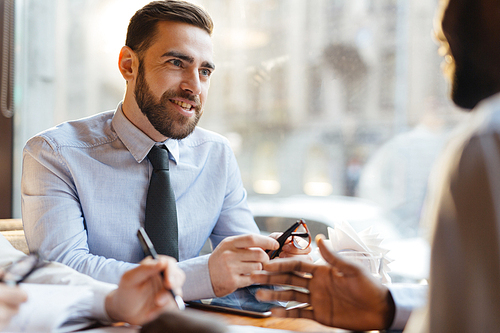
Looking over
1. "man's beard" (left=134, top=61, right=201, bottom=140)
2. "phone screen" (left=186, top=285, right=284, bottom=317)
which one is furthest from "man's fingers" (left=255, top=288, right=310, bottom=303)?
"man's beard" (left=134, top=61, right=201, bottom=140)

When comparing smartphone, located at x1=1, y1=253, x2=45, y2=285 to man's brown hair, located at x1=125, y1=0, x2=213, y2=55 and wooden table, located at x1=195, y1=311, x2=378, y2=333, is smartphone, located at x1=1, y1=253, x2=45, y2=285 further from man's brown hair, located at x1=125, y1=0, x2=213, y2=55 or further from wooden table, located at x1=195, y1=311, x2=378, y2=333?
man's brown hair, located at x1=125, y1=0, x2=213, y2=55

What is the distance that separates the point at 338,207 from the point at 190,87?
1.51 metres

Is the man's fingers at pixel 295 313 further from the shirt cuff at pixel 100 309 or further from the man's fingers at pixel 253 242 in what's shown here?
the shirt cuff at pixel 100 309

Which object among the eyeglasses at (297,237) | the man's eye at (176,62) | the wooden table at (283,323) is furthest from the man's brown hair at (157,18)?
the wooden table at (283,323)

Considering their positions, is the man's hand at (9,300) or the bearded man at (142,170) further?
the bearded man at (142,170)

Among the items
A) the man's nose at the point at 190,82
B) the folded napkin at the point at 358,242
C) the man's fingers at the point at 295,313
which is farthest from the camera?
the man's nose at the point at 190,82

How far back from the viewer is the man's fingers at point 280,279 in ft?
2.58

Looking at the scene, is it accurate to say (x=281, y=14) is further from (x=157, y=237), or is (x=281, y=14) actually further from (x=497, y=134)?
(x=497, y=134)

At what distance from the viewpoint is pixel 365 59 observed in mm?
2439

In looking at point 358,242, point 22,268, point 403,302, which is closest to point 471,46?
point 403,302

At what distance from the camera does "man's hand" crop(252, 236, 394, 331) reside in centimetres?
77

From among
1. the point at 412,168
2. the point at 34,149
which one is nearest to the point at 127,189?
the point at 34,149

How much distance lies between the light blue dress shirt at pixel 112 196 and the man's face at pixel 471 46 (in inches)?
28.8

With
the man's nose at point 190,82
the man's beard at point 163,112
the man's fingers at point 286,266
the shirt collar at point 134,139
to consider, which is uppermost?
the man's nose at point 190,82
